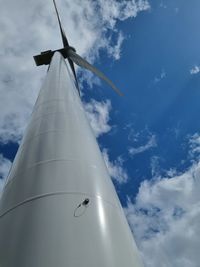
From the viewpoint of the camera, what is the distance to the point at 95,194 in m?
5.14

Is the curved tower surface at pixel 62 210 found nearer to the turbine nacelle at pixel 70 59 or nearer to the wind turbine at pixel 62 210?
the wind turbine at pixel 62 210

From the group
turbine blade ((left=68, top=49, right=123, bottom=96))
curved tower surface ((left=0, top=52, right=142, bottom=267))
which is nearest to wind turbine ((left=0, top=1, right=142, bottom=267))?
curved tower surface ((left=0, top=52, right=142, bottom=267))

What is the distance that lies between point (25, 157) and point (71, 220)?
2421 mm

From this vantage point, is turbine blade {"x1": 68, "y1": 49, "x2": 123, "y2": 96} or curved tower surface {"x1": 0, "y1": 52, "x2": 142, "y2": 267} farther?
turbine blade {"x1": 68, "y1": 49, "x2": 123, "y2": 96}

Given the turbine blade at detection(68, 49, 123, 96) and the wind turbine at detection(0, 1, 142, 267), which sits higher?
the turbine blade at detection(68, 49, 123, 96)

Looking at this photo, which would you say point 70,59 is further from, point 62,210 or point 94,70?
point 62,210

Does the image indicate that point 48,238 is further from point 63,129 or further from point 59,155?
point 63,129

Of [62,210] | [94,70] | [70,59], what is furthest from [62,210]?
[70,59]

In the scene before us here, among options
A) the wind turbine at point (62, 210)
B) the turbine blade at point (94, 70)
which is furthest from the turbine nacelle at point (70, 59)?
the wind turbine at point (62, 210)

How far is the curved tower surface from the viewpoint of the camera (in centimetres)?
393

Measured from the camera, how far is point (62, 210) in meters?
4.58

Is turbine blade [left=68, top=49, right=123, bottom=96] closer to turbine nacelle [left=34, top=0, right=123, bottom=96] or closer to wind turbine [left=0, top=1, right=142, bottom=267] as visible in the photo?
turbine nacelle [left=34, top=0, right=123, bottom=96]

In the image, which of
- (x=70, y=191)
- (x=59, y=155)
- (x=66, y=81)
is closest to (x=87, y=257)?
(x=70, y=191)

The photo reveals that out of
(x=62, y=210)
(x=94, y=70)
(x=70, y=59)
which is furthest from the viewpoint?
(x=70, y=59)
